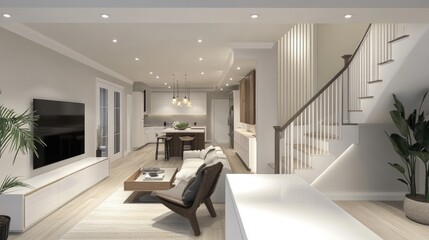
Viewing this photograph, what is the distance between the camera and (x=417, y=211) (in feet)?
11.8

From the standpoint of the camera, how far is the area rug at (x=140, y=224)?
10.6 ft

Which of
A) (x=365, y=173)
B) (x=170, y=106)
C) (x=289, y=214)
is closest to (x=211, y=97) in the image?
(x=170, y=106)

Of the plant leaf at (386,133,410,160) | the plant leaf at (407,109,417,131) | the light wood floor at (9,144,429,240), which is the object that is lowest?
the light wood floor at (9,144,429,240)

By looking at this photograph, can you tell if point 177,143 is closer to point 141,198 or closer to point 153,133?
point 153,133

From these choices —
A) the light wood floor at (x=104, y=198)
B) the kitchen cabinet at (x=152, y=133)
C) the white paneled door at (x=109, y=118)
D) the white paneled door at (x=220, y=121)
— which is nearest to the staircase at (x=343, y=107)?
the light wood floor at (x=104, y=198)

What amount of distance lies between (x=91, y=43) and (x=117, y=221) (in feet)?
10.4

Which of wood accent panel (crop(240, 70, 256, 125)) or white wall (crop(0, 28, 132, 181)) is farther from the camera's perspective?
wood accent panel (crop(240, 70, 256, 125))

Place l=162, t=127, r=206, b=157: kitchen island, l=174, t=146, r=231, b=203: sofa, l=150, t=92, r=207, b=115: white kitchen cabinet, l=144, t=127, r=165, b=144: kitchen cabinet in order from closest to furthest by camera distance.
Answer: l=174, t=146, r=231, b=203: sofa, l=162, t=127, r=206, b=157: kitchen island, l=144, t=127, r=165, b=144: kitchen cabinet, l=150, t=92, r=207, b=115: white kitchen cabinet

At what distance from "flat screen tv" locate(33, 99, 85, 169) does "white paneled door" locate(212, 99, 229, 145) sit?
770cm

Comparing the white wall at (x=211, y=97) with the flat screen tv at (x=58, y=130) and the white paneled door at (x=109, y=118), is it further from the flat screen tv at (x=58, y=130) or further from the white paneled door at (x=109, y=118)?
the flat screen tv at (x=58, y=130)

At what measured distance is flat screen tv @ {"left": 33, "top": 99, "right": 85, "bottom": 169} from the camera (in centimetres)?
432

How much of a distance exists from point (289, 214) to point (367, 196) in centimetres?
390

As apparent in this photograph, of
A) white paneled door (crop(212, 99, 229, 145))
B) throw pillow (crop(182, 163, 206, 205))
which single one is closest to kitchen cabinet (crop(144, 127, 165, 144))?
white paneled door (crop(212, 99, 229, 145))

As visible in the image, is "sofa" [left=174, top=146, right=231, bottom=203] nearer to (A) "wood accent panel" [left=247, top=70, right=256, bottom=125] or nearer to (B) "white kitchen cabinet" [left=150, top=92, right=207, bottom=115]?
(A) "wood accent panel" [left=247, top=70, right=256, bottom=125]
